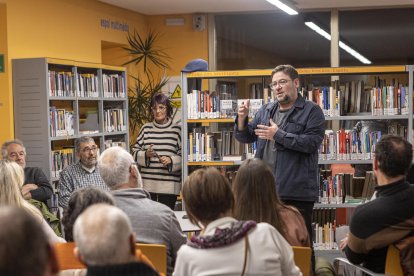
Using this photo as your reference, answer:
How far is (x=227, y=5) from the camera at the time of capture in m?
10.3

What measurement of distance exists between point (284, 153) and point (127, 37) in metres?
6.34

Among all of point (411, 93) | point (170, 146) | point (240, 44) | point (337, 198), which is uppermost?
point (240, 44)

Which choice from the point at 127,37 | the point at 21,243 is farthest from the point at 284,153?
the point at 127,37

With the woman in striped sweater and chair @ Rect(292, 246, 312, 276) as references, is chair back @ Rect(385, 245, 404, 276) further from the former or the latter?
the woman in striped sweater

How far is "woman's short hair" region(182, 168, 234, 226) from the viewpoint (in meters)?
2.86

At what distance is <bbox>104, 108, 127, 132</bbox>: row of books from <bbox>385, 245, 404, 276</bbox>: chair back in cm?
564

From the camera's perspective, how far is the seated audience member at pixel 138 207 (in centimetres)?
350

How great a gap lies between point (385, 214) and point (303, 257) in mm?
493

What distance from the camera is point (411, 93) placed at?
6.61 meters

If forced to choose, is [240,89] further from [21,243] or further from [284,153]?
[21,243]

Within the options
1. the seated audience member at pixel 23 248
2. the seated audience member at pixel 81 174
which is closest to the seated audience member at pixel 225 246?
the seated audience member at pixel 23 248

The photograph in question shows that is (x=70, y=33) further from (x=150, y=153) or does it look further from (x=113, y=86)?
(x=150, y=153)

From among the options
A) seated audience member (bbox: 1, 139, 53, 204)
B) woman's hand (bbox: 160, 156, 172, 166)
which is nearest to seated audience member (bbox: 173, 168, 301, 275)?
seated audience member (bbox: 1, 139, 53, 204)

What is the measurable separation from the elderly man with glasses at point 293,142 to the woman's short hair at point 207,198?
72.3 inches
